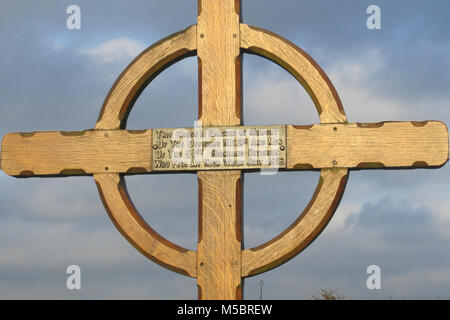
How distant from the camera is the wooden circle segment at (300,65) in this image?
5625 millimetres

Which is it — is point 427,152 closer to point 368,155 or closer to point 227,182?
point 368,155

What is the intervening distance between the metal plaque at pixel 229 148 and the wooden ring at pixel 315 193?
325 millimetres

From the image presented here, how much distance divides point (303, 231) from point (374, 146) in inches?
30.0

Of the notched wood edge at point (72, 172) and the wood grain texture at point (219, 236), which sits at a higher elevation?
the notched wood edge at point (72, 172)

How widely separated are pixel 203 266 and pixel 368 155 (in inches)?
53.3

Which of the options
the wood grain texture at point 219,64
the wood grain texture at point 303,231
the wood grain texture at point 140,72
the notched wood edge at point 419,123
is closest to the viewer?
the wood grain texture at point 303,231

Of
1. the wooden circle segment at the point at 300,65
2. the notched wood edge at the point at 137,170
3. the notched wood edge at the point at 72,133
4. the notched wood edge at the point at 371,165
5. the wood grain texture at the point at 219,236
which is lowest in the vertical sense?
the wood grain texture at the point at 219,236

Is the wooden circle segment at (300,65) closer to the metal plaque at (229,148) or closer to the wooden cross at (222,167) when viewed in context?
the wooden cross at (222,167)

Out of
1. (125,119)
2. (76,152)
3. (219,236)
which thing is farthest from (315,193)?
(76,152)

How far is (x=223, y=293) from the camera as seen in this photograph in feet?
18.2

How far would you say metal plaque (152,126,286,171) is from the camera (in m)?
5.60

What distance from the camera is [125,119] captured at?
5965 millimetres

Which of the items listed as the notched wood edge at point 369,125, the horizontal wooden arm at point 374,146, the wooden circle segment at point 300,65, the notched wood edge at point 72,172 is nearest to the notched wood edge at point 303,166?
the horizontal wooden arm at point 374,146

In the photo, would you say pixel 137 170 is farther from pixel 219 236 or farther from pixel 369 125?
pixel 369 125
